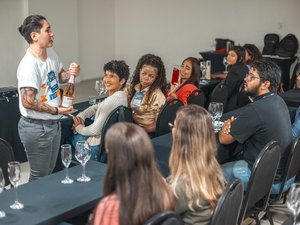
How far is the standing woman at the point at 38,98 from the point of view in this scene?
305 centimetres

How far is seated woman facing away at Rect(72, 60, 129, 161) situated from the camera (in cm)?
365

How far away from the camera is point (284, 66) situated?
8289 mm

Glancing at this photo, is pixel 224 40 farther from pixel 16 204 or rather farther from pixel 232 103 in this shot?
pixel 16 204

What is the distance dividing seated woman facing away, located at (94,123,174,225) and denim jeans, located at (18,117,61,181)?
149cm

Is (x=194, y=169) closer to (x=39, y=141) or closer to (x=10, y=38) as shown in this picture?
(x=39, y=141)

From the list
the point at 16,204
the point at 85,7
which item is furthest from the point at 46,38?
the point at 85,7

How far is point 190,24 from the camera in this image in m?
9.88

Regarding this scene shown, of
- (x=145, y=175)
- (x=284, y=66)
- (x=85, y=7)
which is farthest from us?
(x=85, y=7)

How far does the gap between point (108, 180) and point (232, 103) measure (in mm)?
3986

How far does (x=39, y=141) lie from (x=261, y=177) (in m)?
1.46

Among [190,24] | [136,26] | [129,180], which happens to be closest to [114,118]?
[129,180]

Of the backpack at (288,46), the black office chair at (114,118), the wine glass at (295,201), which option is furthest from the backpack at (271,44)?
the wine glass at (295,201)

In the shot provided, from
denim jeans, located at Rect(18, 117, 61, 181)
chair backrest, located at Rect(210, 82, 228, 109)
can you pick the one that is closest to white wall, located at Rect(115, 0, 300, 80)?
chair backrest, located at Rect(210, 82, 228, 109)

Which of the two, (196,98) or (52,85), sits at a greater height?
(52,85)
